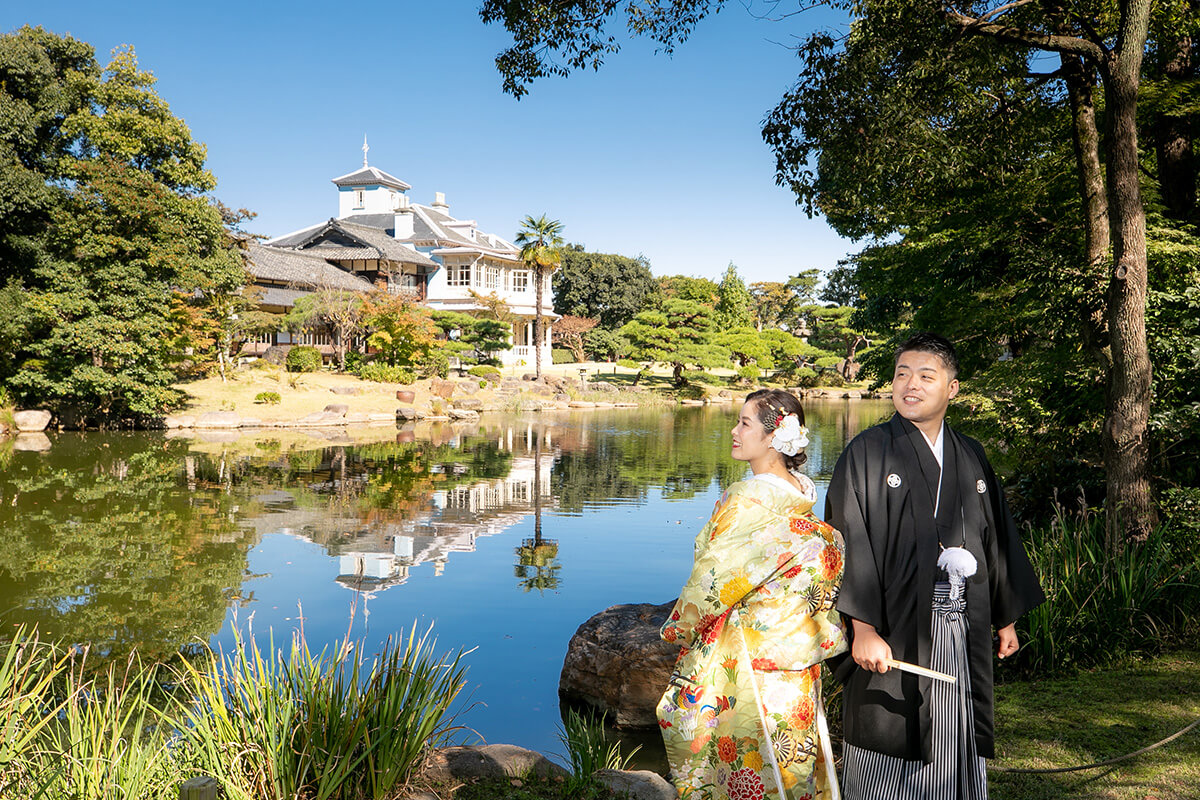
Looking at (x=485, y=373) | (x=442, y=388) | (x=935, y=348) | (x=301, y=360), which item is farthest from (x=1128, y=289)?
(x=485, y=373)

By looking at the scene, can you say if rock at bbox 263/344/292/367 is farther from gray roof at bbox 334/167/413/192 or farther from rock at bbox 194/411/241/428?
gray roof at bbox 334/167/413/192

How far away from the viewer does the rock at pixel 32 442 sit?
16.5 m

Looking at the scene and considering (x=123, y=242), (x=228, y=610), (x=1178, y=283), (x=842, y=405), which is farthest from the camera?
(x=842, y=405)

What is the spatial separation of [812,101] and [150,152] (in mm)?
19072

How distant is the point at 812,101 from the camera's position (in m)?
6.36

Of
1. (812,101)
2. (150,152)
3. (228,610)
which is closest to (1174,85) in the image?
(812,101)

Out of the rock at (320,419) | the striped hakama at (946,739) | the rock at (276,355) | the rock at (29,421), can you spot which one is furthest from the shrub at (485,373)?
the striped hakama at (946,739)

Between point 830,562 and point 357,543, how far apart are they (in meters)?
8.48

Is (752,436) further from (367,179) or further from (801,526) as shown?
(367,179)

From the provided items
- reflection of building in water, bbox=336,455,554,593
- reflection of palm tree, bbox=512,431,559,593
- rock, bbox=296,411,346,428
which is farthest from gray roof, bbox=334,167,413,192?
reflection of palm tree, bbox=512,431,559,593

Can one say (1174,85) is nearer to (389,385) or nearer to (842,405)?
(389,385)

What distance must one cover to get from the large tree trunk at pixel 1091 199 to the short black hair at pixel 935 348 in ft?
11.5

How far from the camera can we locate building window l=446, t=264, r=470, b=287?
3925cm

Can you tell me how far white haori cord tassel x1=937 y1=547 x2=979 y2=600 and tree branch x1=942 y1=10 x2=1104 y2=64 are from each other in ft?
12.9
